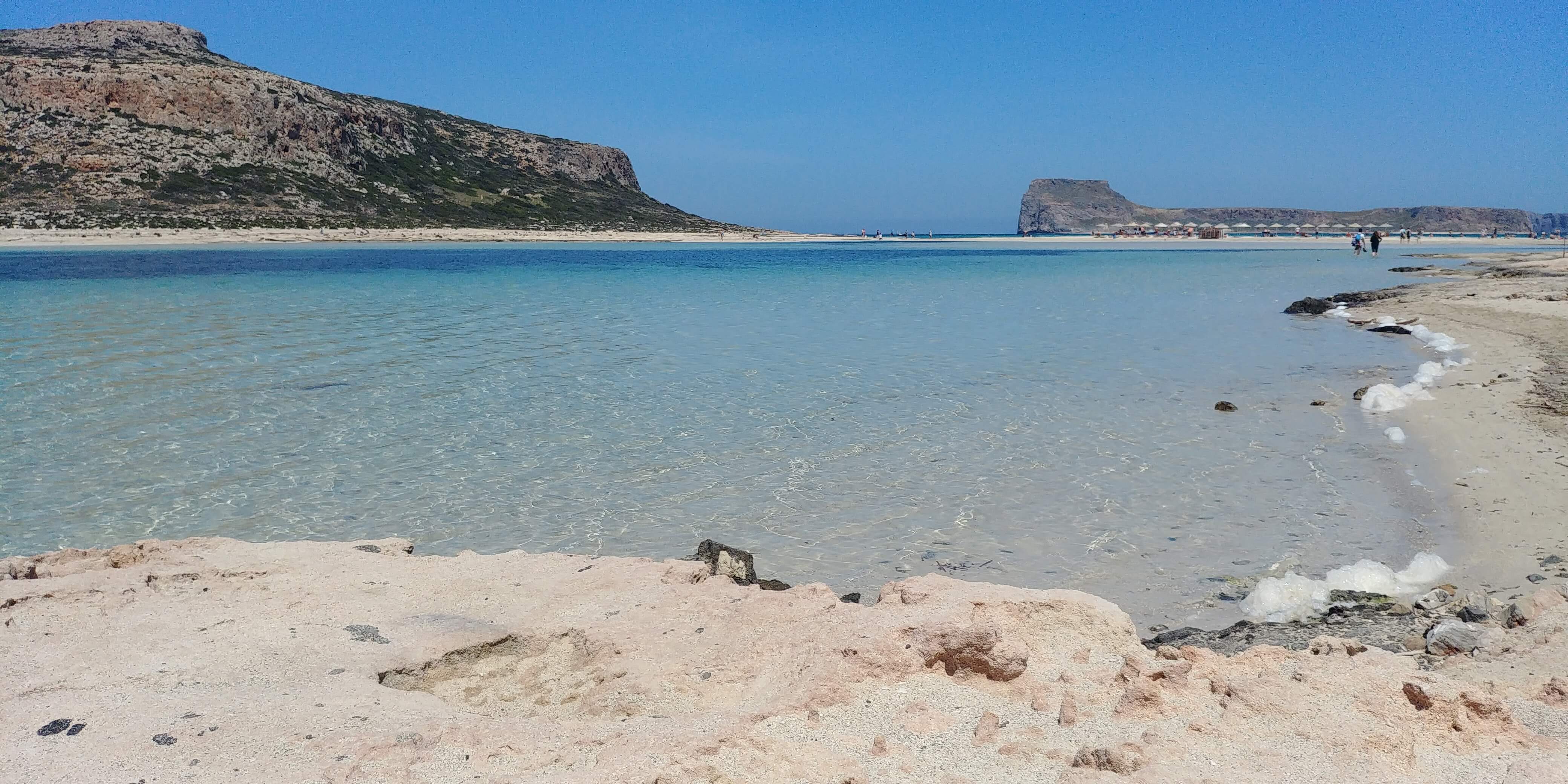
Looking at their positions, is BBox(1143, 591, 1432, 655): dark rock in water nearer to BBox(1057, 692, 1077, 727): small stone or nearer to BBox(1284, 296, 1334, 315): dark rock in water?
BBox(1057, 692, 1077, 727): small stone

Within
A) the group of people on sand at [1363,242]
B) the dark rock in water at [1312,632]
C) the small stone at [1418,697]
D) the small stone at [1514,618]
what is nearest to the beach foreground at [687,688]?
the small stone at [1418,697]

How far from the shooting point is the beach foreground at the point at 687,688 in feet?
10.1

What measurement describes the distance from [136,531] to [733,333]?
512 inches

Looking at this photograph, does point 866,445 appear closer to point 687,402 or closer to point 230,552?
point 687,402

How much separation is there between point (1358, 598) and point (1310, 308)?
20909 mm

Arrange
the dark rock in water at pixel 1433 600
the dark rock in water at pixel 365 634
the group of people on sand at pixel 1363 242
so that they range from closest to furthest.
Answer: the dark rock in water at pixel 365 634 < the dark rock in water at pixel 1433 600 < the group of people on sand at pixel 1363 242

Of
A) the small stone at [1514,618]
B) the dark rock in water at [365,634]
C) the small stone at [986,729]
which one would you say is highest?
the small stone at [986,729]

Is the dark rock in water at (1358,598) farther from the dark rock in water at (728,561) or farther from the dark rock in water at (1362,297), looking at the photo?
the dark rock in water at (1362,297)

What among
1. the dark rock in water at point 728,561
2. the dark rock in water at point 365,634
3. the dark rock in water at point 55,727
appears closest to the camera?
the dark rock in water at point 55,727

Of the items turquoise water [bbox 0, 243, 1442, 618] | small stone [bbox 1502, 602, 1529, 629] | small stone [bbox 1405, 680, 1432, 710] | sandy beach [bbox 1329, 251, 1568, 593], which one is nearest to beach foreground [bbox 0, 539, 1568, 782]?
small stone [bbox 1405, 680, 1432, 710]

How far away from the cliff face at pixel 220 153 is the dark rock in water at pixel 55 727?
245ft

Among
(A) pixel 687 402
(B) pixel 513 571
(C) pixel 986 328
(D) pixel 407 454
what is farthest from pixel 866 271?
(B) pixel 513 571

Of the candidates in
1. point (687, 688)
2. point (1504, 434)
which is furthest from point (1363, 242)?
point (687, 688)

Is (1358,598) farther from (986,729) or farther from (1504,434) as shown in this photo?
(1504,434)
